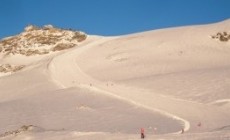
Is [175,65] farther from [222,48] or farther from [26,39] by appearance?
[26,39]

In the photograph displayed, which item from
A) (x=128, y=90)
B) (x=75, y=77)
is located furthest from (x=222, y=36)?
(x=128, y=90)

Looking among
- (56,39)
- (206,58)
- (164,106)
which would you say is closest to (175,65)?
(206,58)

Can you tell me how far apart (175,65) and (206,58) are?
3.47 m

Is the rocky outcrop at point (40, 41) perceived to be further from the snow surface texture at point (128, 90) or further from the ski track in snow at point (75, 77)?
the ski track in snow at point (75, 77)

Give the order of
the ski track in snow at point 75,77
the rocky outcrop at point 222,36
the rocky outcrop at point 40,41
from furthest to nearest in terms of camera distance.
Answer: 1. the rocky outcrop at point 40,41
2. the rocky outcrop at point 222,36
3. the ski track in snow at point 75,77

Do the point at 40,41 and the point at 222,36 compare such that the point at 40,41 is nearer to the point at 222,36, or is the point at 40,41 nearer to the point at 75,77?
the point at 222,36

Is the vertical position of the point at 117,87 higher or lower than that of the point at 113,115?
higher

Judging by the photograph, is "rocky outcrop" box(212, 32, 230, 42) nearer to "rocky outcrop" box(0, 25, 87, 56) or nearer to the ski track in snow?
the ski track in snow

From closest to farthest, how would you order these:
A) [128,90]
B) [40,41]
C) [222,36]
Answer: [128,90] → [222,36] → [40,41]

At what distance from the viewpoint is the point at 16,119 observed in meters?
23.8

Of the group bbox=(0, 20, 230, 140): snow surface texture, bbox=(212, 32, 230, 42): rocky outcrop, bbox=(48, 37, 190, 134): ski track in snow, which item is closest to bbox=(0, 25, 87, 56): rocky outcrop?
bbox=(0, 20, 230, 140): snow surface texture

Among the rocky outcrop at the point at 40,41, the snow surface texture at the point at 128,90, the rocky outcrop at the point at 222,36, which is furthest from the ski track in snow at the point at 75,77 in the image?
the rocky outcrop at the point at 222,36

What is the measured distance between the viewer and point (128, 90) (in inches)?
1178

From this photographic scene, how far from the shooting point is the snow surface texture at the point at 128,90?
778 inches
